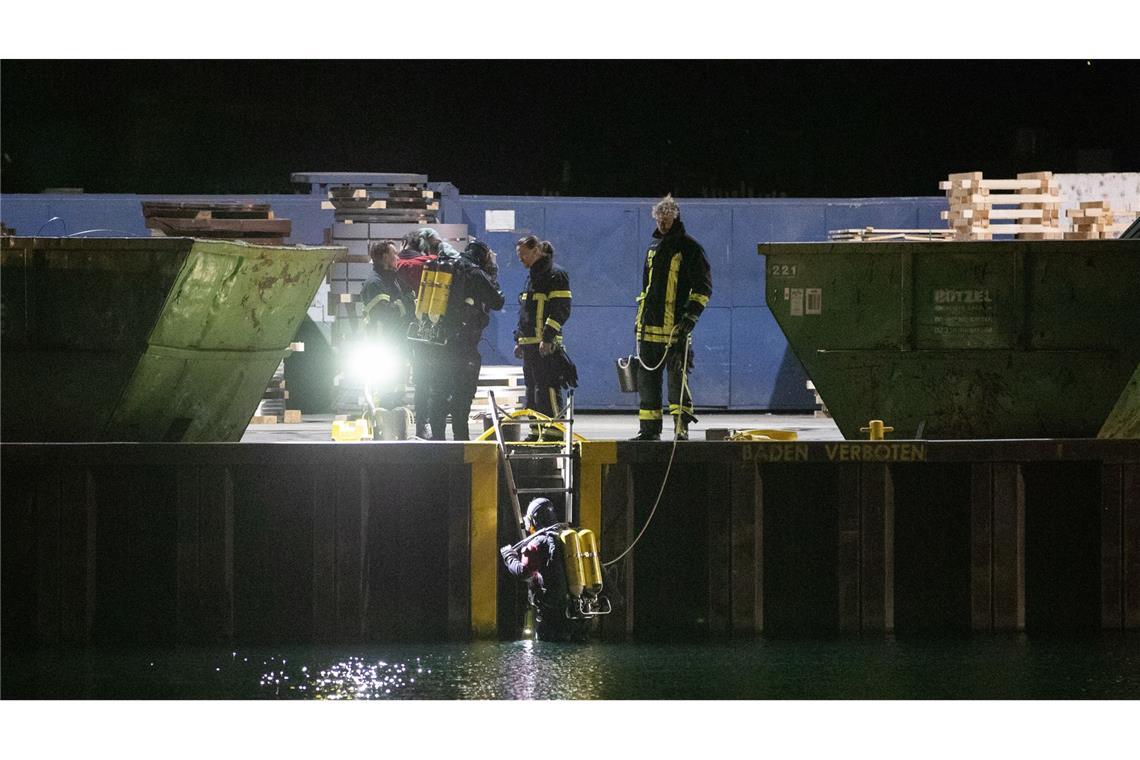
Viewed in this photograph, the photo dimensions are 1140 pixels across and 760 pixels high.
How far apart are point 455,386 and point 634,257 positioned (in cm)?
714

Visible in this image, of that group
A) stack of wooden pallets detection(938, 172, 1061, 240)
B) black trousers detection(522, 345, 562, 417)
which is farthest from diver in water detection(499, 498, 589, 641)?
stack of wooden pallets detection(938, 172, 1061, 240)

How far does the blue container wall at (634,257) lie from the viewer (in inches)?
681

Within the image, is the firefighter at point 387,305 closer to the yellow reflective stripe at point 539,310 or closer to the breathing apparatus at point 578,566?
the yellow reflective stripe at point 539,310

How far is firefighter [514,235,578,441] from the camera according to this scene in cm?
1107

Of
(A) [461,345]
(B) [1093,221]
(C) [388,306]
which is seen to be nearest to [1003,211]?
(B) [1093,221]

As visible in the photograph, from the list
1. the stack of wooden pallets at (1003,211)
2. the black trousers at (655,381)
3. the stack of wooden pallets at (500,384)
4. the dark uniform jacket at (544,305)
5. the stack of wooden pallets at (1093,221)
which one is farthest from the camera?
the stack of wooden pallets at (1003,211)

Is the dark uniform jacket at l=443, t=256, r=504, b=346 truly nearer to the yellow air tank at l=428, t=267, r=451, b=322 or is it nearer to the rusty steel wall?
the yellow air tank at l=428, t=267, r=451, b=322

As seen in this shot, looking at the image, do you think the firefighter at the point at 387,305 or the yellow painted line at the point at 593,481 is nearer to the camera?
the yellow painted line at the point at 593,481

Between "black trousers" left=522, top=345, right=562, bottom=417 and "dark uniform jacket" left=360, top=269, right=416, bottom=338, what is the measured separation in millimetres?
1141

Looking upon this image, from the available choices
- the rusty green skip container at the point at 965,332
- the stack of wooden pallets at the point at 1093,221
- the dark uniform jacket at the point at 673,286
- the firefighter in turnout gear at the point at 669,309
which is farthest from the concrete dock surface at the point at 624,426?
the stack of wooden pallets at the point at 1093,221

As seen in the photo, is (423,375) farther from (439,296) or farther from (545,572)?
(545,572)

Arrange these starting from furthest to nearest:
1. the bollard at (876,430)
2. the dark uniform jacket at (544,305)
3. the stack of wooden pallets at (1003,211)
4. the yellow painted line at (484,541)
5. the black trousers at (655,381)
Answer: the stack of wooden pallets at (1003,211) → the dark uniform jacket at (544,305) → the black trousers at (655,381) → the bollard at (876,430) → the yellow painted line at (484,541)

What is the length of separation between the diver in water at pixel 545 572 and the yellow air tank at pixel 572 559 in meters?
0.04

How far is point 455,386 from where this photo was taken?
10734mm
